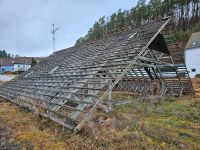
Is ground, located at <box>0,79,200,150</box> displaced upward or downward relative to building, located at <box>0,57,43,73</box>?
downward

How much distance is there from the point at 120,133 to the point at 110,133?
26cm

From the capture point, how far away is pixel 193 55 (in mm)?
32656

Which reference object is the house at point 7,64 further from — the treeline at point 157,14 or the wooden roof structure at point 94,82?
the wooden roof structure at point 94,82

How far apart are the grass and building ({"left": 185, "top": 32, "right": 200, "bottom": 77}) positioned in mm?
26028

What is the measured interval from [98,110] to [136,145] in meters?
4.42

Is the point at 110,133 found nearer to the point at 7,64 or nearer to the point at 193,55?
the point at 193,55

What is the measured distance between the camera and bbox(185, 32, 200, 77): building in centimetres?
3192

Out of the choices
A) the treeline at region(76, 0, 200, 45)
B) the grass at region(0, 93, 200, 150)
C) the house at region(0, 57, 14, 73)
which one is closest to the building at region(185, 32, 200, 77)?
the treeline at region(76, 0, 200, 45)

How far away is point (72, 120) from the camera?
20.2ft

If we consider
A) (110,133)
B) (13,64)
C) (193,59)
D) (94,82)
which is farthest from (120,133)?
(13,64)

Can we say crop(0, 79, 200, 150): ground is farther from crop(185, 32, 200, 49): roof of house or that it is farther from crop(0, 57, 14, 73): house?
crop(0, 57, 14, 73): house

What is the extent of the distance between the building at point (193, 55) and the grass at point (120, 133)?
2603 cm

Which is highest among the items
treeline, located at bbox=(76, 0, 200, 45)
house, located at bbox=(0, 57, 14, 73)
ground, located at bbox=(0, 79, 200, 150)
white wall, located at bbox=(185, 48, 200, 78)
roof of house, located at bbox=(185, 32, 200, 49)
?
treeline, located at bbox=(76, 0, 200, 45)

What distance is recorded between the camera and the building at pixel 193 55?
3192 centimetres
